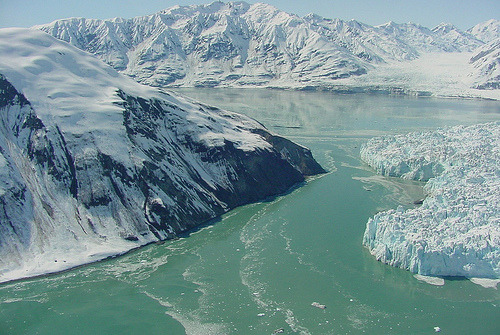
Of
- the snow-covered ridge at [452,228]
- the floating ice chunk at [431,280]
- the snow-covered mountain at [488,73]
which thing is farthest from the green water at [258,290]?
the snow-covered mountain at [488,73]

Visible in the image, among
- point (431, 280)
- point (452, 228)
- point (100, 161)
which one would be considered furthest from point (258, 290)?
point (100, 161)

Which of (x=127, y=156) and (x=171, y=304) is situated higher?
(x=127, y=156)

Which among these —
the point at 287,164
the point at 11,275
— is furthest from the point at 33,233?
the point at 287,164

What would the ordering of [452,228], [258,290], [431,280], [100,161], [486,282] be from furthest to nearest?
[100,161], [452,228], [431,280], [486,282], [258,290]

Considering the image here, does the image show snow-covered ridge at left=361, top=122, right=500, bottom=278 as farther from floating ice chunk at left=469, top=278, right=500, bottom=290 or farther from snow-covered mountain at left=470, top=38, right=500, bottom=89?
snow-covered mountain at left=470, top=38, right=500, bottom=89

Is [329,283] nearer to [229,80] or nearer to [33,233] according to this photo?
[33,233]

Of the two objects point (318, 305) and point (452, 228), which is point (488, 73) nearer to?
point (452, 228)

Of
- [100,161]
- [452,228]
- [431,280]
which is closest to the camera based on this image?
[431,280]
